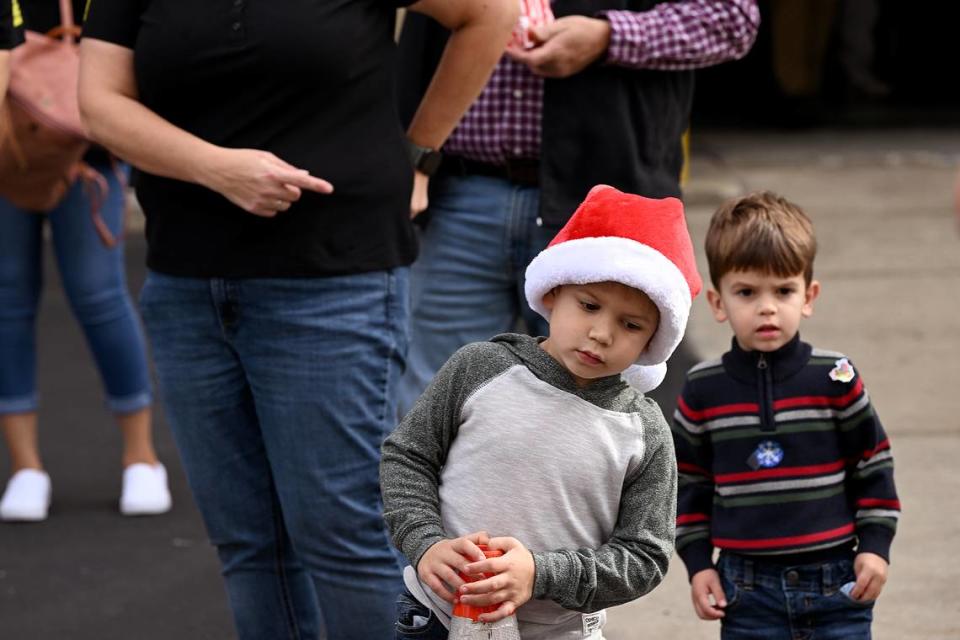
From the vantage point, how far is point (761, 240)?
2.92 m

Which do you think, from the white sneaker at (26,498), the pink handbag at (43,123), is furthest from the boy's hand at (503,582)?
the white sneaker at (26,498)

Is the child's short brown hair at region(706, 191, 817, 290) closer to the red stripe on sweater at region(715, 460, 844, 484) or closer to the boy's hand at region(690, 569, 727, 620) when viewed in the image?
the red stripe on sweater at region(715, 460, 844, 484)

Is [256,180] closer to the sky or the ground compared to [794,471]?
closer to the sky

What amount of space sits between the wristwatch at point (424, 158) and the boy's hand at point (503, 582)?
1084mm

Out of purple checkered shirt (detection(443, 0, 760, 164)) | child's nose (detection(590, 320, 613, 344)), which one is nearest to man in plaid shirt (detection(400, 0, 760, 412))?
purple checkered shirt (detection(443, 0, 760, 164))

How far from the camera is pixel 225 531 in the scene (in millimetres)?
3039

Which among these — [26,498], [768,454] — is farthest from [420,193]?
[26,498]

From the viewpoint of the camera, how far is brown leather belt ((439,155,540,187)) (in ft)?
11.3

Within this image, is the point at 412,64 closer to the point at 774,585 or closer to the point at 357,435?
the point at 357,435

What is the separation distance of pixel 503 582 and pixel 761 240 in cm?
99

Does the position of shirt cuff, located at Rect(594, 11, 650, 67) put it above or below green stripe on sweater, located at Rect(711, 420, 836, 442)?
above

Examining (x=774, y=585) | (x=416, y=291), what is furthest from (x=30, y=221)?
(x=774, y=585)

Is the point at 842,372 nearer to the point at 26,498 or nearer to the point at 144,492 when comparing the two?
the point at 144,492

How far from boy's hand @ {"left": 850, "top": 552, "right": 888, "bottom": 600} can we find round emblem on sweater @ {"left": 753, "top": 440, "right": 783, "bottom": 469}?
0.75ft
